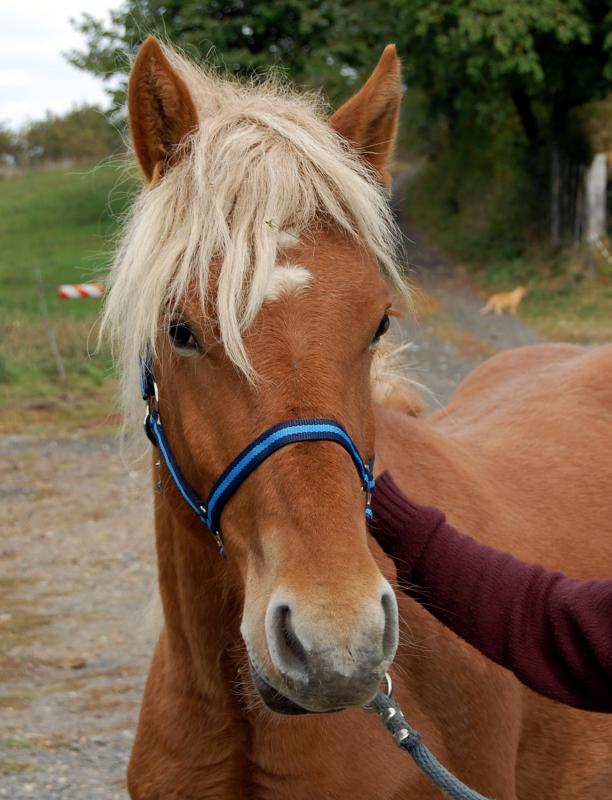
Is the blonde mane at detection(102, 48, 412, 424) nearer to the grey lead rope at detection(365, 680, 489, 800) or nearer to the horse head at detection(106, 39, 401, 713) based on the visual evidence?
the horse head at detection(106, 39, 401, 713)

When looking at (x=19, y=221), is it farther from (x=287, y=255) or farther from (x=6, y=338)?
(x=287, y=255)

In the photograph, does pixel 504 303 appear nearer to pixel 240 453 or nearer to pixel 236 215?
pixel 236 215

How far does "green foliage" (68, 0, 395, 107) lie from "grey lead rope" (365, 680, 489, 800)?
714 inches

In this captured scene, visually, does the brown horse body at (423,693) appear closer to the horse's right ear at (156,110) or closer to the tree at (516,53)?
the horse's right ear at (156,110)

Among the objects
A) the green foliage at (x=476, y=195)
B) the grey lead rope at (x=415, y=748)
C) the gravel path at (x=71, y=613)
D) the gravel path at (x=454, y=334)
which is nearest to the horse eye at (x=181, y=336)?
the gravel path at (x=71, y=613)

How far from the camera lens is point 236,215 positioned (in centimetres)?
215

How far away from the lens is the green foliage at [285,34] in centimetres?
1966

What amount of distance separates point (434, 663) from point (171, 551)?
0.78 metres

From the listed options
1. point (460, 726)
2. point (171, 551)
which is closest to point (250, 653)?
point (171, 551)

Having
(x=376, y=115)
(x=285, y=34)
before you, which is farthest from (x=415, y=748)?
(x=285, y=34)

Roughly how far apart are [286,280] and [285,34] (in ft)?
68.6

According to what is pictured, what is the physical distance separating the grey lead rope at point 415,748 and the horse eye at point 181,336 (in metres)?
0.94

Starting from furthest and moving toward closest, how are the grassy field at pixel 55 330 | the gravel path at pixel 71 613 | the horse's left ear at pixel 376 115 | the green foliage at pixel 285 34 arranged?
the green foliage at pixel 285 34 < the grassy field at pixel 55 330 < the gravel path at pixel 71 613 < the horse's left ear at pixel 376 115

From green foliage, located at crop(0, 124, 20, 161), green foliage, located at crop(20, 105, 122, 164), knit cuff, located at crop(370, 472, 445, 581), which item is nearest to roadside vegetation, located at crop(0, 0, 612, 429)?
knit cuff, located at crop(370, 472, 445, 581)
